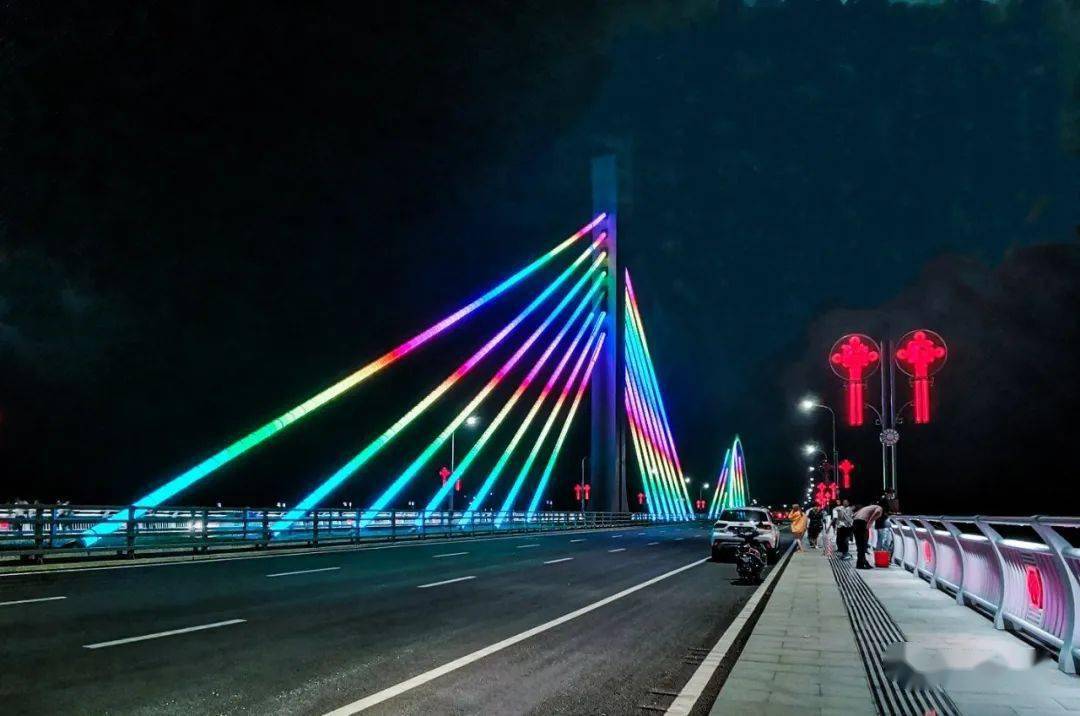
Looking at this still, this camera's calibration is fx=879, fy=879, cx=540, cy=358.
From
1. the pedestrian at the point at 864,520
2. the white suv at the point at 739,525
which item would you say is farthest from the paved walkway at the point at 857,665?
the white suv at the point at 739,525

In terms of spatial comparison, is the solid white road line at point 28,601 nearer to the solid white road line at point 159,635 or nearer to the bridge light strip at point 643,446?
the solid white road line at point 159,635

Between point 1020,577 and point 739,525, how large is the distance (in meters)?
13.9

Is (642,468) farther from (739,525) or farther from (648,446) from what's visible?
(739,525)

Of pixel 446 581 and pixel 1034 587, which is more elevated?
pixel 1034 587

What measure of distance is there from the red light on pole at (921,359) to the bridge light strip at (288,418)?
16.0 meters

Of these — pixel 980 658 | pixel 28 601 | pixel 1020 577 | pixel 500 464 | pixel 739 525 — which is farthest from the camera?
pixel 500 464

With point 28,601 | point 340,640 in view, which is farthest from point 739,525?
point 28,601

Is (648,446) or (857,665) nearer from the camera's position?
(857,665)

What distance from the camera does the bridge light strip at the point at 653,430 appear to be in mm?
56281

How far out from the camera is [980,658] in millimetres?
8469

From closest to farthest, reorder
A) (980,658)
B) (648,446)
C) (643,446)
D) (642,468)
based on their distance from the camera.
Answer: (980,658)
(642,468)
(643,446)
(648,446)

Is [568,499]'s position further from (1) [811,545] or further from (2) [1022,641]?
(2) [1022,641]

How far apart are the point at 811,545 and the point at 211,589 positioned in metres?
24.7

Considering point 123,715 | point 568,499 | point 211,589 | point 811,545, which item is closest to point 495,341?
point 811,545
